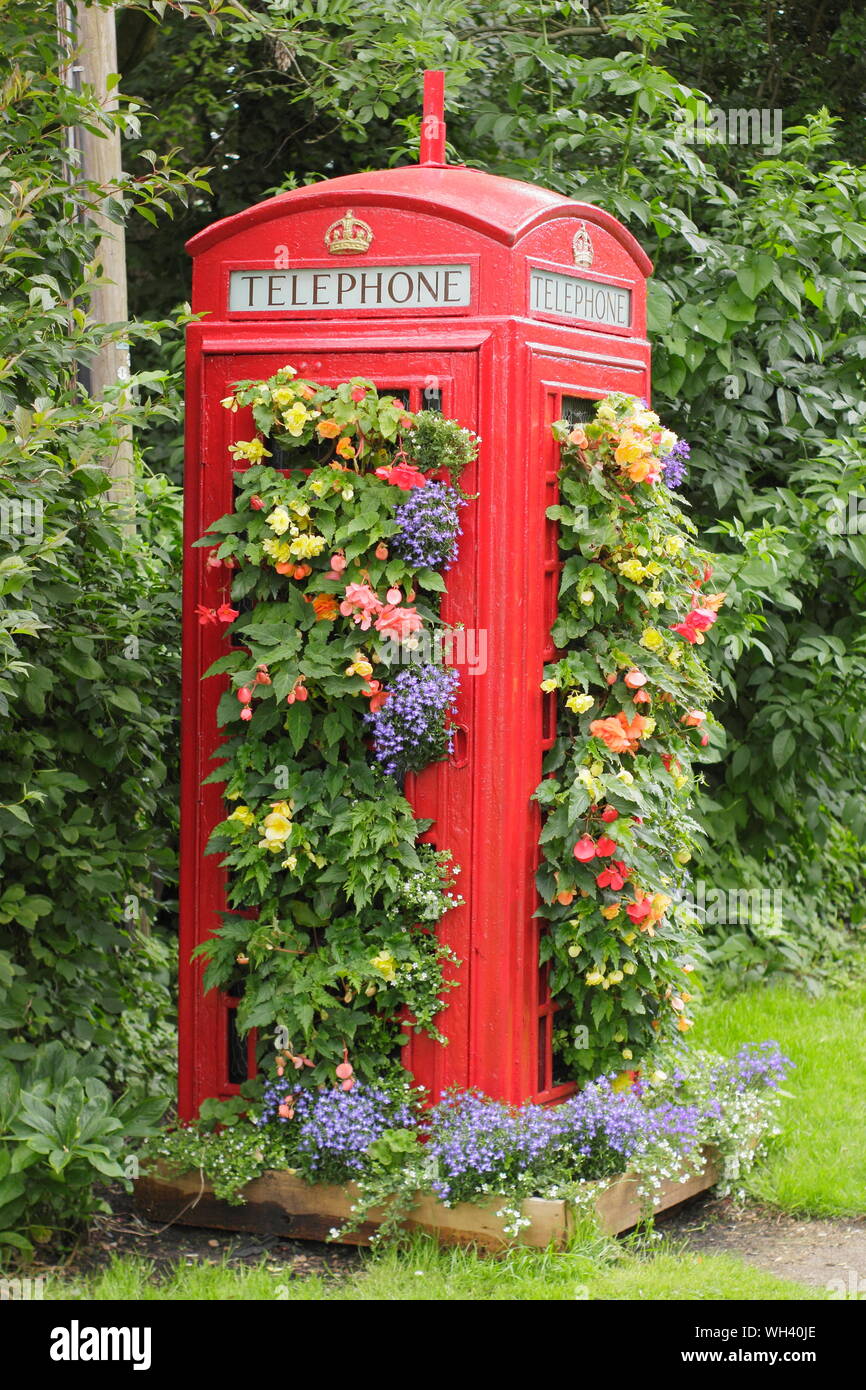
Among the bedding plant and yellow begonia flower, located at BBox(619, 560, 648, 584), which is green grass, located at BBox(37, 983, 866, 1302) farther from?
yellow begonia flower, located at BBox(619, 560, 648, 584)

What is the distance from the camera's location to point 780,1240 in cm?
442

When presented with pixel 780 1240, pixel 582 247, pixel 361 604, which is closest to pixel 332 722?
pixel 361 604

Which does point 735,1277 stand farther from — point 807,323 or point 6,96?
point 807,323

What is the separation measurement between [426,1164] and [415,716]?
1.15 m

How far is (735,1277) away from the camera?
13.2ft

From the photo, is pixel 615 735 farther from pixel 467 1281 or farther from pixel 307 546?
pixel 467 1281

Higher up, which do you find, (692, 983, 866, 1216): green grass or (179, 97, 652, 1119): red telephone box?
(179, 97, 652, 1119): red telephone box

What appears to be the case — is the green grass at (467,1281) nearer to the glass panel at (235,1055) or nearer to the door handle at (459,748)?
the glass panel at (235,1055)

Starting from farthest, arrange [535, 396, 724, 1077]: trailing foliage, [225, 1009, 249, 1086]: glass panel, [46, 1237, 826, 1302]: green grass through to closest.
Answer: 1. [225, 1009, 249, 1086]: glass panel
2. [535, 396, 724, 1077]: trailing foliage
3. [46, 1237, 826, 1302]: green grass

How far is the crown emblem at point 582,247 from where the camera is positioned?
175 inches

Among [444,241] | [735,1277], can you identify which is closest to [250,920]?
[735,1277]

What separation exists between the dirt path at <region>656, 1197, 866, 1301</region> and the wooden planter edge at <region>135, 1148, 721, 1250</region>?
0.10 metres

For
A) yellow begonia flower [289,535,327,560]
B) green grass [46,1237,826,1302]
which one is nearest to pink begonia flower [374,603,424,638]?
yellow begonia flower [289,535,327,560]

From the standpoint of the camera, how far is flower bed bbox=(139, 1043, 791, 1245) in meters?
4.03
